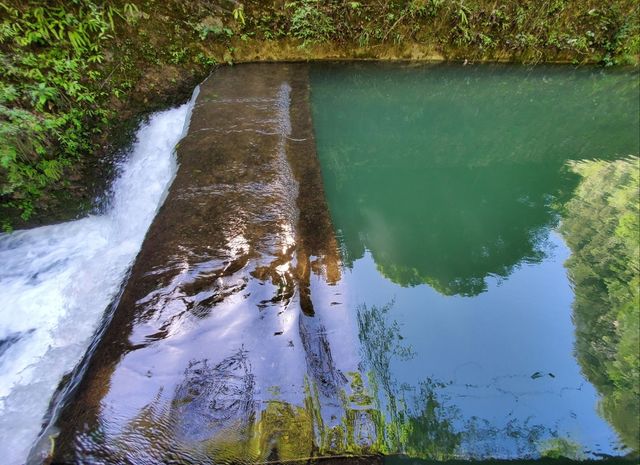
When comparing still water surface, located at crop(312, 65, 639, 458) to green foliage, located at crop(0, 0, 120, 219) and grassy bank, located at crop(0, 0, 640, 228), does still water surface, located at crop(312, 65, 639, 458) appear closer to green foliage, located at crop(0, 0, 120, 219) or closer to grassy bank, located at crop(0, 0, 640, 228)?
grassy bank, located at crop(0, 0, 640, 228)

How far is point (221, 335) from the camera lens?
3064 mm

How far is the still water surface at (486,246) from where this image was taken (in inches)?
121

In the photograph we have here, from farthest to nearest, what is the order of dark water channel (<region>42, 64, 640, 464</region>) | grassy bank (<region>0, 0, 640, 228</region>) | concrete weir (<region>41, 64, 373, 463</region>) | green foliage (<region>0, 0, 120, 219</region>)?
1. grassy bank (<region>0, 0, 640, 228</region>)
2. green foliage (<region>0, 0, 120, 219</region>)
3. dark water channel (<region>42, 64, 640, 464</region>)
4. concrete weir (<region>41, 64, 373, 463</region>)

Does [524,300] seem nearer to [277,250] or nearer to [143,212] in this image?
[277,250]

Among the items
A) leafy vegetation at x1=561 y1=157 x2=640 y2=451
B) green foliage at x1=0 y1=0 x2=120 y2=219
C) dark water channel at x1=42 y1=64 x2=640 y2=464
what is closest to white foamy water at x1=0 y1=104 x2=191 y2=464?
dark water channel at x1=42 y1=64 x2=640 y2=464

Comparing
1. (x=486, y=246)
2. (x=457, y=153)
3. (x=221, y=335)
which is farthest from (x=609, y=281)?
(x=221, y=335)

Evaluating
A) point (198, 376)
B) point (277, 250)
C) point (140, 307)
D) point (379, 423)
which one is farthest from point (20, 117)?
point (379, 423)

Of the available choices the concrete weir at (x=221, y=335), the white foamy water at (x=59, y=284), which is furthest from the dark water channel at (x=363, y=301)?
the white foamy water at (x=59, y=284)

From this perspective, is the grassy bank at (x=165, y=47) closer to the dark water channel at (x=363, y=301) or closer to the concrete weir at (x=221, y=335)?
the dark water channel at (x=363, y=301)

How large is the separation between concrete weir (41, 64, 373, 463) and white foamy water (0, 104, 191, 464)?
34cm

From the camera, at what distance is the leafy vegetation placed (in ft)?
10.6

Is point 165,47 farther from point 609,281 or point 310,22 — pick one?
point 609,281

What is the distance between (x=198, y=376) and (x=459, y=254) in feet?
10.2

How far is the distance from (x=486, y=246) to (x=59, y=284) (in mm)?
4650
